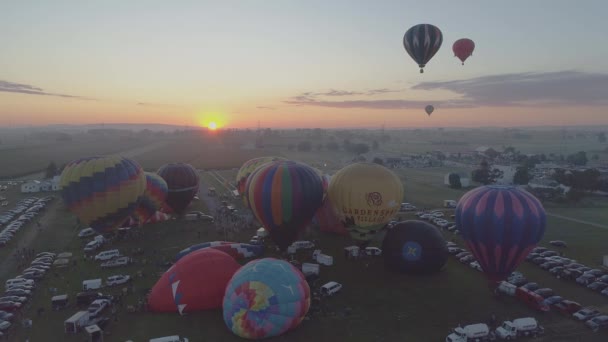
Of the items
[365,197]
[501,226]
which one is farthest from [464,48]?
[501,226]

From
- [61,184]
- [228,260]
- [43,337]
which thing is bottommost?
[43,337]

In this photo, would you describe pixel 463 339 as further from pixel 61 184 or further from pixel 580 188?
pixel 580 188

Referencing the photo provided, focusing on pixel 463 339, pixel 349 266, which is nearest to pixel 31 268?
pixel 349 266

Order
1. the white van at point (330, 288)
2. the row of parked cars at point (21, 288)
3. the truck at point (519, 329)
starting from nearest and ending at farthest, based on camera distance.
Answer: the truck at point (519, 329) → the row of parked cars at point (21, 288) → the white van at point (330, 288)

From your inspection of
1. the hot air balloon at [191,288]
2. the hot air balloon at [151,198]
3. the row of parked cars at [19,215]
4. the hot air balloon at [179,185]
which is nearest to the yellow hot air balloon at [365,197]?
the hot air balloon at [191,288]

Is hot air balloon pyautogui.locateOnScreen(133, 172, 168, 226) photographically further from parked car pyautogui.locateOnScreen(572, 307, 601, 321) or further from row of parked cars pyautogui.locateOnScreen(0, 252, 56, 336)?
parked car pyautogui.locateOnScreen(572, 307, 601, 321)

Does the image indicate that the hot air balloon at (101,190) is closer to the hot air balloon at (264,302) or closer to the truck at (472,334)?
the hot air balloon at (264,302)
